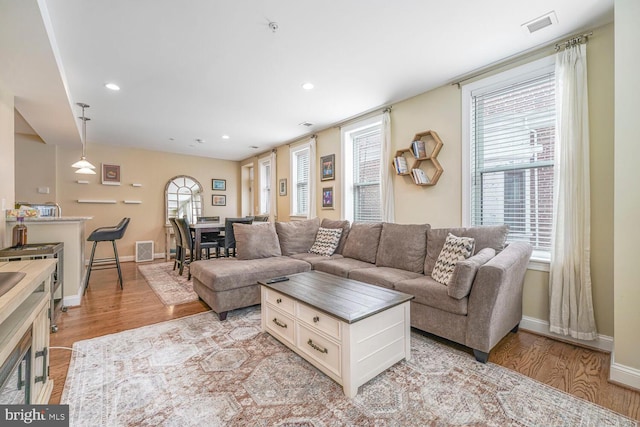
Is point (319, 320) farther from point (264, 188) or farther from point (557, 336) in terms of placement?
point (264, 188)

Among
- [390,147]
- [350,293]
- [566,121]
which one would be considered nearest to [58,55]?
[350,293]

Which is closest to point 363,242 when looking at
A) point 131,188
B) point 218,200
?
point 218,200

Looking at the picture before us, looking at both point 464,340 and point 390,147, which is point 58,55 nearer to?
point 390,147

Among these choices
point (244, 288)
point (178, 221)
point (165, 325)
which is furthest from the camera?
point (178, 221)

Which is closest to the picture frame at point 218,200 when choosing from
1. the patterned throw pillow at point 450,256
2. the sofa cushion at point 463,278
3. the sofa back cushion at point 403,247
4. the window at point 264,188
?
the window at point 264,188

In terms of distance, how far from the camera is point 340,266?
3.22 metres

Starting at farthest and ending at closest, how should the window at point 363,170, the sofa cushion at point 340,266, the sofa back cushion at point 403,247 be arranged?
the window at point 363,170, the sofa cushion at point 340,266, the sofa back cushion at point 403,247

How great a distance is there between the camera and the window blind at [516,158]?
8.44 feet

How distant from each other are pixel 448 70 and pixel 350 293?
2516mm

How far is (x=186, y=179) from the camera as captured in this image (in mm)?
7004

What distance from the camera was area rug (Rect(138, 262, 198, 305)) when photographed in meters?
3.47

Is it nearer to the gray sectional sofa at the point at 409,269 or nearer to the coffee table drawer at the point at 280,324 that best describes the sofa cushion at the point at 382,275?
the gray sectional sofa at the point at 409,269

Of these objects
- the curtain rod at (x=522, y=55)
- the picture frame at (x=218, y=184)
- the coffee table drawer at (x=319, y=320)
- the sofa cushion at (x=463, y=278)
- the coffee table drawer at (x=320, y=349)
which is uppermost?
the curtain rod at (x=522, y=55)

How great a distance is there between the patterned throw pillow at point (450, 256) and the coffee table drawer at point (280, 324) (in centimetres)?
134
